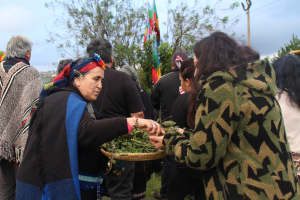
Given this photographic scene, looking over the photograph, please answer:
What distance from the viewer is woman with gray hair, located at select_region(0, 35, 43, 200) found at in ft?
8.90

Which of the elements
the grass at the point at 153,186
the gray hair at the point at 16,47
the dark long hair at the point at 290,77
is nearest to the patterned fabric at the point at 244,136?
the dark long hair at the point at 290,77

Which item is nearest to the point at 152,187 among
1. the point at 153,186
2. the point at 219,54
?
the point at 153,186

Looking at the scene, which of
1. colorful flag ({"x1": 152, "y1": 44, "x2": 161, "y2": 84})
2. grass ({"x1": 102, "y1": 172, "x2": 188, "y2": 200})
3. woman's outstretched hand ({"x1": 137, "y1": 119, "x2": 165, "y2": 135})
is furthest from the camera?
colorful flag ({"x1": 152, "y1": 44, "x2": 161, "y2": 84})

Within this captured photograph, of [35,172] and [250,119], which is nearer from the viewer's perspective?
[250,119]

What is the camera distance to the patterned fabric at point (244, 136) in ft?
4.30

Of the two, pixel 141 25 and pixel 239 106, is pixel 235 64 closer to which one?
pixel 239 106

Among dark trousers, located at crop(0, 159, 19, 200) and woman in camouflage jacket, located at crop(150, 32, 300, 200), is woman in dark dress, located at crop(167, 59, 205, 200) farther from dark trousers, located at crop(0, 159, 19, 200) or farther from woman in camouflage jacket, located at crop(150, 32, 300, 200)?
dark trousers, located at crop(0, 159, 19, 200)

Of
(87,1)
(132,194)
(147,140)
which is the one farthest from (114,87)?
(87,1)

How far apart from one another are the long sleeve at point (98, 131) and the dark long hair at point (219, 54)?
1.99 ft

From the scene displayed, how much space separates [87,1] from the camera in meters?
14.0

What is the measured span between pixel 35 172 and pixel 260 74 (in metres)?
1.64

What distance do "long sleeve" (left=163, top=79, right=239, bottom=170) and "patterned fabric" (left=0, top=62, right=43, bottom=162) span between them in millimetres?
2187

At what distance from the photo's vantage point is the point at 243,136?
1.35 meters

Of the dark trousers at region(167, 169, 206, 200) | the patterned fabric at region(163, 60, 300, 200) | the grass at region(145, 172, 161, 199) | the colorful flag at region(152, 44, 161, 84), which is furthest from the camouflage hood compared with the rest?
the colorful flag at region(152, 44, 161, 84)
